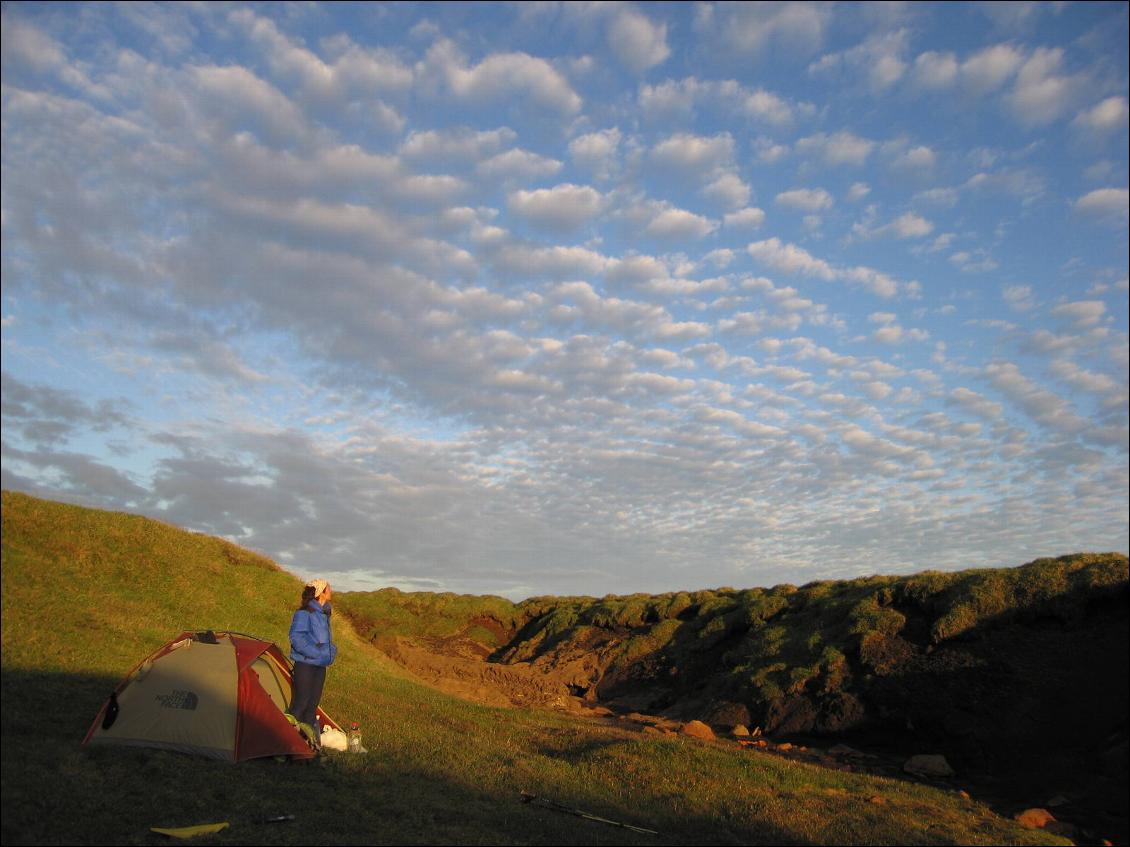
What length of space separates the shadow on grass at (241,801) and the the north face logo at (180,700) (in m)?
0.77

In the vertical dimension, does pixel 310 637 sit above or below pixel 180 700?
above

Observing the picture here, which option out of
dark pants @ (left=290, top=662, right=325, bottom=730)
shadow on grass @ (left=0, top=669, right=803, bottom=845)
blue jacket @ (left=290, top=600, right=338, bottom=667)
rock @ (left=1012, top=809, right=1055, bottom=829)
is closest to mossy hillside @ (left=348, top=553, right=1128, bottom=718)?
rock @ (left=1012, top=809, right=1055, bottom=829)

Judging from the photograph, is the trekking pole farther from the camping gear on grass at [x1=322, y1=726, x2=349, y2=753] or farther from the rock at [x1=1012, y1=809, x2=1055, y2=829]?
the rock at [x1=1012, y1=809, x2=1055, y2=829]

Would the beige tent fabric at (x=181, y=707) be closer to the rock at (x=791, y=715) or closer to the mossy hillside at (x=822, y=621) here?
the rock at (x=791, y=715)

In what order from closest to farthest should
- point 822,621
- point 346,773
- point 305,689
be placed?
point 346,773 → point 305,689 → point 822,621

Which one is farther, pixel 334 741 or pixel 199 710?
pixel 334 741

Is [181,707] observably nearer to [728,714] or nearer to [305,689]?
[305,689]

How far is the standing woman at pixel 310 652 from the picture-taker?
13156mm

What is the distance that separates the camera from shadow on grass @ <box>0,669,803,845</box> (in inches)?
347

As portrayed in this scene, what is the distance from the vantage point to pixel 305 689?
13.3 m

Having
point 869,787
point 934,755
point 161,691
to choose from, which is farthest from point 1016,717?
point 161,691

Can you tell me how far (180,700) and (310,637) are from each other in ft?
7.51

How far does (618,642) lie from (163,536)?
23.6 m

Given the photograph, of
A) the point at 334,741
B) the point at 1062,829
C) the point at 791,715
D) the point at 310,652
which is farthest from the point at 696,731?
the point at 310,652
